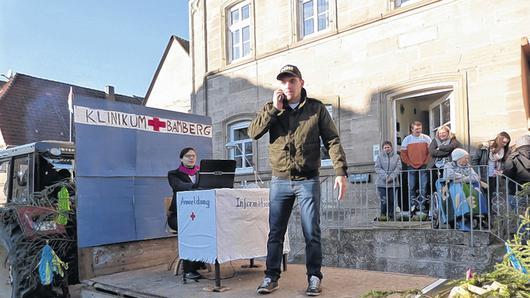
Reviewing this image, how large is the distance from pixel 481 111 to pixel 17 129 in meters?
Answer: 19.6

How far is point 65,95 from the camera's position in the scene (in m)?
24.4

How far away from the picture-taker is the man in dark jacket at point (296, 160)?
11.7 feet

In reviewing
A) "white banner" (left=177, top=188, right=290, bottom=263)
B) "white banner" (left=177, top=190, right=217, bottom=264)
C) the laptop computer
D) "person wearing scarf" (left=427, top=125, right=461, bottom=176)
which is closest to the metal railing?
"person wearing scarf" (left=427, top=125, right=461, bottom=176)

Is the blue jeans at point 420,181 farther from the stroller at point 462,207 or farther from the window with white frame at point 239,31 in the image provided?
the window with white frame at point 239,31

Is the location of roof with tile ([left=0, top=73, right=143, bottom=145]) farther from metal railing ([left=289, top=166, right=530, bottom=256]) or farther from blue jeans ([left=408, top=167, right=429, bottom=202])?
blue jeans ([left=408, top=167, right=429, bottom=202])

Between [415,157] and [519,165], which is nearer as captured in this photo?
[519,165]

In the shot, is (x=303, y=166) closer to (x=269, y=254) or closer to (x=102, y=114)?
(x=269, y=254)

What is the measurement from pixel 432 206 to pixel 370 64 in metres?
4.07

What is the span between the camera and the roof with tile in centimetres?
2067

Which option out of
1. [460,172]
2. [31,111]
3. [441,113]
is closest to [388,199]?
[460,172]

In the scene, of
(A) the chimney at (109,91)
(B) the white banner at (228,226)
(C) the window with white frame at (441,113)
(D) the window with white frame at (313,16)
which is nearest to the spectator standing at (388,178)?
(C) the window with white frame at (441,113)

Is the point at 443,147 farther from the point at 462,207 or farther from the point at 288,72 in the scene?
the point at 288,72

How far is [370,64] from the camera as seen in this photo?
357 inches

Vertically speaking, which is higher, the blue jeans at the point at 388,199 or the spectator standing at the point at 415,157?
the spectator standing at the point at 415,157
